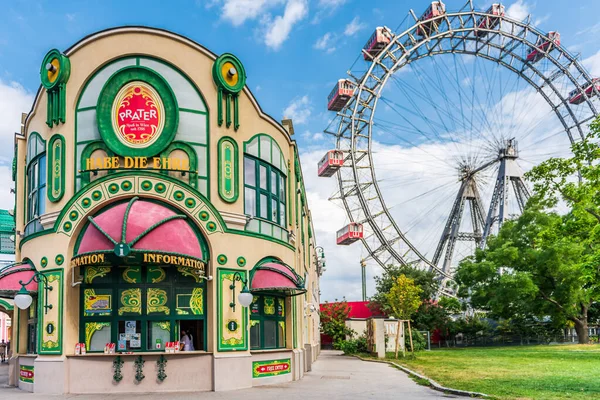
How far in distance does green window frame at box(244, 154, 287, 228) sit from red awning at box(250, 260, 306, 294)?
1.66 m

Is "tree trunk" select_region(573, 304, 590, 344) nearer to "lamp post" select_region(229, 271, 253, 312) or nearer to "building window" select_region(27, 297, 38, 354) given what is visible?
"lamp post" select_region(229, 271, 253, 312)

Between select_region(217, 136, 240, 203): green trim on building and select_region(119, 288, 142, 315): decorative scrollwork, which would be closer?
select_region(119, 288, 142, 315): decorative scrollwork

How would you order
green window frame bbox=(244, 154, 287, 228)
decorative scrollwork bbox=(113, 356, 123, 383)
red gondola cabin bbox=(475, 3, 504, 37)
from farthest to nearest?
red gondola cabin bbox=(475, 3, 504, 37), green window frame bbox=(244, 154, 287, 228), decorative scrollwork bbox=(113, 356, 123, 383)

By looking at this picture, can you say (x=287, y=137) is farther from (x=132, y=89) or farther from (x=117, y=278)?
(x=117, y=278)

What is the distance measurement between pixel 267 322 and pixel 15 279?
7.42 metres

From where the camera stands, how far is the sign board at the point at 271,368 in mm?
19859

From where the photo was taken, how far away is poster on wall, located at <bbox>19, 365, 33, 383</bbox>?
19.7 metres

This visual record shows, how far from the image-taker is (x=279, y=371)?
2077 cm

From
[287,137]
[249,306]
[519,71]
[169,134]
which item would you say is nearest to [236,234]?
[249,306]

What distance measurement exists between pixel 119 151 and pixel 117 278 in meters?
3.54

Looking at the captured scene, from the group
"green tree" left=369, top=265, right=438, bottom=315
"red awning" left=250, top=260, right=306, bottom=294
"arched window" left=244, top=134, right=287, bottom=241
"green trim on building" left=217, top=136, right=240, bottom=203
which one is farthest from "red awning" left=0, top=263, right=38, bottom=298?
"green tree" left=369, top=265, right=438, bottom=315

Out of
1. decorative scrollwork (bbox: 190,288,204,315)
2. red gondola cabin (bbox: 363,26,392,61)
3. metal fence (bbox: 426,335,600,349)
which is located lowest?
metal fence (bbox: 426,335,600,349)

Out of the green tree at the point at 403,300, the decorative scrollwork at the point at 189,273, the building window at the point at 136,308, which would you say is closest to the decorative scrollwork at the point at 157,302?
the building window at the point at 136,308

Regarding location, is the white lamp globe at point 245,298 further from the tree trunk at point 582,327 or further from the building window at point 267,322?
the tree trunk at point 582,327
